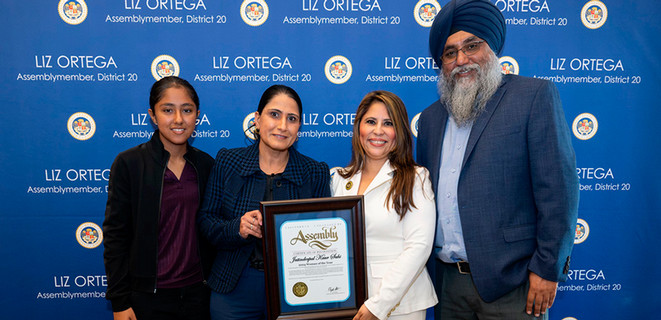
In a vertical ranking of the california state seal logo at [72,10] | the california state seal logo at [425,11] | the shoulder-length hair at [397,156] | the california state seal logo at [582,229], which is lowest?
the california state seal logo at [582,229]

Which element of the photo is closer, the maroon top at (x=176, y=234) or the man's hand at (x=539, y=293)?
the man's hand at (x=539, y=293)

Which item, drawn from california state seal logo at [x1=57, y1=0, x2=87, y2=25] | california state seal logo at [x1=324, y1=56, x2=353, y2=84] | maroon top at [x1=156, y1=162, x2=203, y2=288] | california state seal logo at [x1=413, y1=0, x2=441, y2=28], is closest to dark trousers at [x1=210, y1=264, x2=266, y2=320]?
maroon top at [x1=156, y1=162, x2=203, y2=288]

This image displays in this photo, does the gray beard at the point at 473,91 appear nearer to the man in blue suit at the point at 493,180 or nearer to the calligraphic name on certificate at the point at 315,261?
the man in blue suit at the point at 493,180

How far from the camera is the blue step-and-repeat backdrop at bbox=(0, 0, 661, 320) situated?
291 cm

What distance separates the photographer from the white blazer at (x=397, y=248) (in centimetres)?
181

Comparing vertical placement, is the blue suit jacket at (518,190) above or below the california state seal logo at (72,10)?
below

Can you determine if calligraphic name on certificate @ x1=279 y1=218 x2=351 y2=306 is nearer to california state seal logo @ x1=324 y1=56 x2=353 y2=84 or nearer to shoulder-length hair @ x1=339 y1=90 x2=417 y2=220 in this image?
shoulder-length hair @ x1=339 y1=90 x2=417 y2=220

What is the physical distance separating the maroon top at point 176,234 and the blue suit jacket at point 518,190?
1.55 metres

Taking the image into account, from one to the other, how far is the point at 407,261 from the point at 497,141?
31.0 inches

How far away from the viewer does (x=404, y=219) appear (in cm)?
191

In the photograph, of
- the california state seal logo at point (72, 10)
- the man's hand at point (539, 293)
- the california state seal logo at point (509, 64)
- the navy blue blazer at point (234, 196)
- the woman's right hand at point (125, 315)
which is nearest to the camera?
the man's hand at point (539, 293)

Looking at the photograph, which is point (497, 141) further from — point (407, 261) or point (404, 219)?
point (407, 261)

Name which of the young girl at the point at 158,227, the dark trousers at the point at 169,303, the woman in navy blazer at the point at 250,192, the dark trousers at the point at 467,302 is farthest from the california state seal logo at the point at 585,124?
the dark trousers at the point at 169,303

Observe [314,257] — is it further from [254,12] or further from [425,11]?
[425,11]
